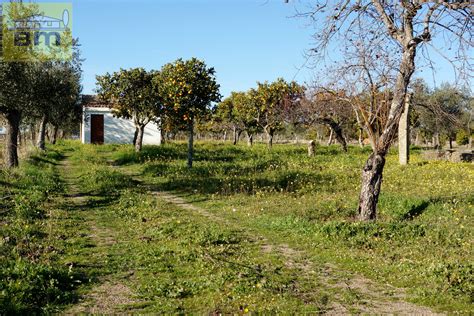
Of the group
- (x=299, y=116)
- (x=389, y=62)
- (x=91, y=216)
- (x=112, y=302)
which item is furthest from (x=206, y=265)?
(x=299, y=116)

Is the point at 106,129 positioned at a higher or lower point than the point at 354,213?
higher

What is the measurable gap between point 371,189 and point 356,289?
453 centimetres

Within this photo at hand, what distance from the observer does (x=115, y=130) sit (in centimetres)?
4262

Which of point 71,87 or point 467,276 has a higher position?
point 71,87

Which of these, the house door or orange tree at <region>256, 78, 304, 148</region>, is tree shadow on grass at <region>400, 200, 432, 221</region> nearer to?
orange tree at <region>256, 78, 304, 148</region>

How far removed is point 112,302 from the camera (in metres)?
5.39

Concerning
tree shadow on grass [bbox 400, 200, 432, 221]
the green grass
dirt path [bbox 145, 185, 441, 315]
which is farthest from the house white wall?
dirt path [bbox 145, 185, 441, 315]

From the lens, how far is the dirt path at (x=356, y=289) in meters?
5.25

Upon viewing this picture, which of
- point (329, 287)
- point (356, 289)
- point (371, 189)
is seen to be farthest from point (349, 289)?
point (371, 189)

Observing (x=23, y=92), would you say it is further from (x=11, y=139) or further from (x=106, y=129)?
(x=106, y=129)

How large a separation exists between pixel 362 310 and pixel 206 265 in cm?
268

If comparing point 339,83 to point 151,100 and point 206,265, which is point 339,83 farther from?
point 151,100

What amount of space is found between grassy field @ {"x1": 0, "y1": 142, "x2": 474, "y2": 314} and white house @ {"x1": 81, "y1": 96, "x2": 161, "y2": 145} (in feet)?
85.7

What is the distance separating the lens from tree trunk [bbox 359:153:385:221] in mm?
10039
